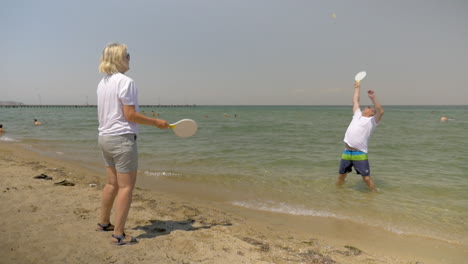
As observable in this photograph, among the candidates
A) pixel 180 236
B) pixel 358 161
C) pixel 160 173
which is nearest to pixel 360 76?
pixel 358 161

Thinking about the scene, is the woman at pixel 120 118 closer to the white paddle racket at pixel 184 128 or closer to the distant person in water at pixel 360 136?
the white paddle racket at pixel 184 128

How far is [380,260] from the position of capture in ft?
10.8

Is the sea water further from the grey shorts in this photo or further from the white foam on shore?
the grey shorts

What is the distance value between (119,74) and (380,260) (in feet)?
11.4

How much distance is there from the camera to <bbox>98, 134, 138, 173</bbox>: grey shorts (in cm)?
283

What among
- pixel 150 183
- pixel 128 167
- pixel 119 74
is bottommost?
pixel 150 183

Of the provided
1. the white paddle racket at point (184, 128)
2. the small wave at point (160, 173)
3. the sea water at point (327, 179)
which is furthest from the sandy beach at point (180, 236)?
the small wave at point (160, 173)

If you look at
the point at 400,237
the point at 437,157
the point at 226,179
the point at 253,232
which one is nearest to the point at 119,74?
the point at 253,232

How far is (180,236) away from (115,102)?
1.74 meters

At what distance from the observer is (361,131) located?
5.83 metres

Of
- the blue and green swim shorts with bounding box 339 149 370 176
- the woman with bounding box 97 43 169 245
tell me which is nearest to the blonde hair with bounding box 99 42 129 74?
the woman with bounding box 97 43 169 245

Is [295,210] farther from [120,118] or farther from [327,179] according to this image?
[120,118]

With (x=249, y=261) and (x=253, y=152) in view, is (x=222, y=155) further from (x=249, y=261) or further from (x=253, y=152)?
(x=249, y=261)

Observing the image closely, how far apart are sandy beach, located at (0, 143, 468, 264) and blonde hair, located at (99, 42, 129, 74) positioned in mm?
1824
